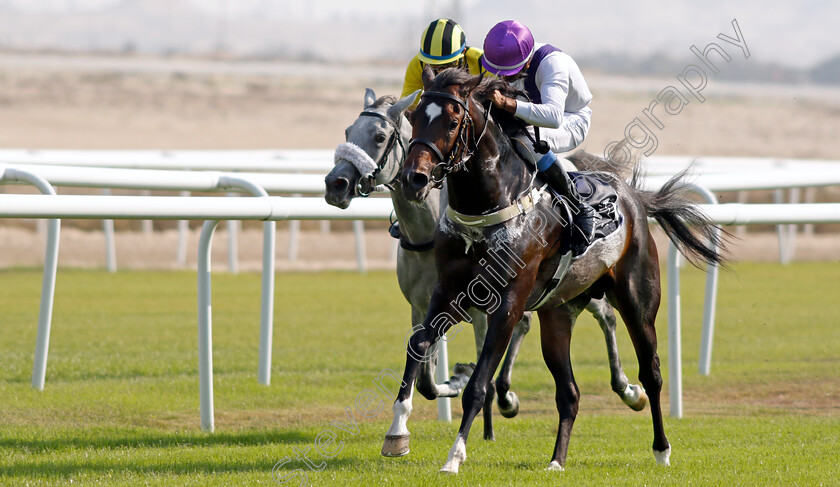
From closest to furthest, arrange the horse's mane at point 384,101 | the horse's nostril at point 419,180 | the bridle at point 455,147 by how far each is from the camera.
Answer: the horse's nostril at point 419,180 → the bridle at point 455,147 → the horse's mane at point 384,101

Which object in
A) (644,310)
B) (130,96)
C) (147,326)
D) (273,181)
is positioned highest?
(130,96)

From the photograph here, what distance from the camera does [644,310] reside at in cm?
502

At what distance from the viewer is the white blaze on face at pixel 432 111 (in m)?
3.94

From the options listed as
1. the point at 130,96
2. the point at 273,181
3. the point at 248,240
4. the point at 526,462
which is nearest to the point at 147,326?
the point at 273,181

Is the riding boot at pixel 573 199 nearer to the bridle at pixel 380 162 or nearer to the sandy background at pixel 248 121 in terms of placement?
the bridle at pixel 380 162

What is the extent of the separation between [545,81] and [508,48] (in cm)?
21

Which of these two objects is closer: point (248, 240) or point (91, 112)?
point (248, 240)

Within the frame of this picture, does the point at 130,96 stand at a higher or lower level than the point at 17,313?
higher

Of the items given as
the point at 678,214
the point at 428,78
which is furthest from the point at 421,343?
the point at 678,214

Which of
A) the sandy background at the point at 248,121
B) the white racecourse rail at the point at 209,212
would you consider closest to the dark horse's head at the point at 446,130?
the white racecourse rail at the point at 209,212

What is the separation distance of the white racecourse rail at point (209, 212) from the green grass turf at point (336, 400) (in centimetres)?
47

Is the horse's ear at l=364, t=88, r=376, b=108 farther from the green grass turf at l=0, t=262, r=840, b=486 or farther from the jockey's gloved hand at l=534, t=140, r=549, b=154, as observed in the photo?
the green grass turf at l=0, t=262, r=840, b=486

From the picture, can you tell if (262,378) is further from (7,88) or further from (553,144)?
(7,88)

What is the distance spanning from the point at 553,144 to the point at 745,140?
35.5m
